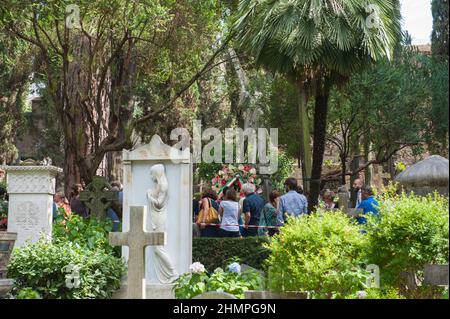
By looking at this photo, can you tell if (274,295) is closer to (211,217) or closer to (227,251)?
(227,251)

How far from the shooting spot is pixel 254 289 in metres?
10.8

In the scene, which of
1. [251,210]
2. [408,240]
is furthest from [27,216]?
[408,240]

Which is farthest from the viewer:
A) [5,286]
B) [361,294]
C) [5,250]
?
[5,250]

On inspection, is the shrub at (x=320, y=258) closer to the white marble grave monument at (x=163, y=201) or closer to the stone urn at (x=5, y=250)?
the stone urn at (x=5, y=250)

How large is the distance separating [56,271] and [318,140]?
931 cm

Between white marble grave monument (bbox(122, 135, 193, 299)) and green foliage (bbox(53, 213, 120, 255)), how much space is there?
567 mm

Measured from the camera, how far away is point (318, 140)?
2023 cm

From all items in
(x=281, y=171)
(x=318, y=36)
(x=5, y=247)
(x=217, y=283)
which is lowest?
(x=217, y=283)

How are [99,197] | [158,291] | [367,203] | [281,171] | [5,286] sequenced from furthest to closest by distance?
[281,171]
[99,197]
[367,203]
[158,291]
[5,286]

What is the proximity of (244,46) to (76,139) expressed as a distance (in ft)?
17.7

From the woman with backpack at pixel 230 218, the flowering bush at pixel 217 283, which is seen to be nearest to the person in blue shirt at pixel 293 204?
the woman with backpack at pixel 230 218

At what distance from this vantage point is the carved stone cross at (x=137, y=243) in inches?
413

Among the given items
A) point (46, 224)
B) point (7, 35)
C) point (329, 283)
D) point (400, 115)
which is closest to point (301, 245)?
point (329, 283)

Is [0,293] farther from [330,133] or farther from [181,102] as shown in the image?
[330,133]
